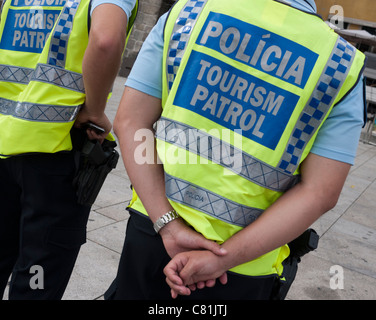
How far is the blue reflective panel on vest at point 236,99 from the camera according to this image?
136 cm

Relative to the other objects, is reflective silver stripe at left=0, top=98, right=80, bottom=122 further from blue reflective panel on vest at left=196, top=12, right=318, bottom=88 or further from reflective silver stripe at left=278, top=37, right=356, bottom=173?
reflective silver stripe at left=278, top=37, right=356, bottom=173

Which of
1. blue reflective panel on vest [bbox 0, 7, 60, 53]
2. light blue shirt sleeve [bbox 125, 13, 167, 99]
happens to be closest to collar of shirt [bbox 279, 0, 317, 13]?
light blue shirt sleeve [bbox 125, 13, 167, 99]

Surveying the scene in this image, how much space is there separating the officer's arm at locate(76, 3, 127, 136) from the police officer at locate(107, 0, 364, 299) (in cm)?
36

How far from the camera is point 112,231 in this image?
390cm

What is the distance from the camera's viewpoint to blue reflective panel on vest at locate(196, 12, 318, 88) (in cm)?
133

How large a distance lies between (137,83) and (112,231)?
100 inches

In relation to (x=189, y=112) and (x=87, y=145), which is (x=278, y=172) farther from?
(x=87, y=145)

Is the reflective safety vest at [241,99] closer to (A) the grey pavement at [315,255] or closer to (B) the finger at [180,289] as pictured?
(B) the finger at [180,289]

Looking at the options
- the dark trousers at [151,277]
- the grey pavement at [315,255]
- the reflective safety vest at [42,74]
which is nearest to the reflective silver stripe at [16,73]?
the reflective safety vest at [42,74]

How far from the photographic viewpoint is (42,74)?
2.00m

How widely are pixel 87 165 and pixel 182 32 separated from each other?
90 cm

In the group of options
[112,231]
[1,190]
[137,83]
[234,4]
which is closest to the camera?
→ [234,4]

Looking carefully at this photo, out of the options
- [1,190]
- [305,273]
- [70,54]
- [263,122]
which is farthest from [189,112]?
[305,273]

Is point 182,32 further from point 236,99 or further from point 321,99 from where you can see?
point 321,99
